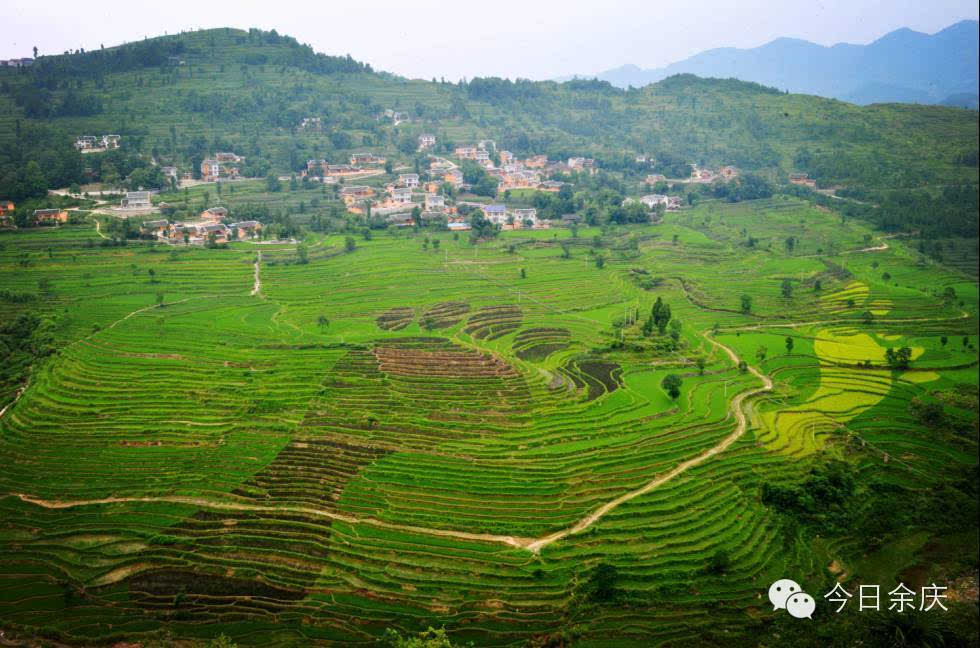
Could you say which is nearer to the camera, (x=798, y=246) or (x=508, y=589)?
(x=508, y=589)

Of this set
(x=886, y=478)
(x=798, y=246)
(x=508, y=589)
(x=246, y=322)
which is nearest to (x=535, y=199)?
(x=798, y=246)

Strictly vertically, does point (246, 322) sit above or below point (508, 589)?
above

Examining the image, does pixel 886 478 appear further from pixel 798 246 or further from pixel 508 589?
pixel 798 246

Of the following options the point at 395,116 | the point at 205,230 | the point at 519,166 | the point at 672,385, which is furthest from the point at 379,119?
the point at 672,385

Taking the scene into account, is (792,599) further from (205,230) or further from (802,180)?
(802,180)

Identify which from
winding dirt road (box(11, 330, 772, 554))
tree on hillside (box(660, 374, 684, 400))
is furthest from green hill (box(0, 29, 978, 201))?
winding dirt road (box(11, 330, 772, 554))

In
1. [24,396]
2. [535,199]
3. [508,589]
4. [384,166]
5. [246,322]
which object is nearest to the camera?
[508,589]
